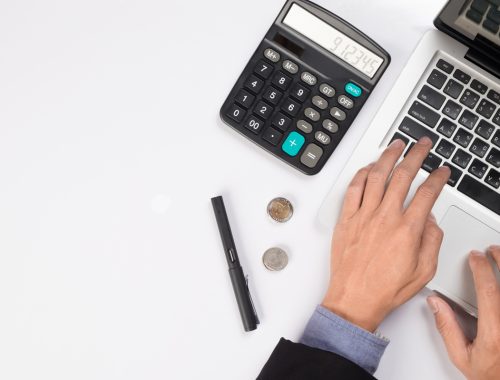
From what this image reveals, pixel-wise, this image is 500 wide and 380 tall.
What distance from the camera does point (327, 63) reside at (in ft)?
2.24

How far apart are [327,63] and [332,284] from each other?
0.27 m

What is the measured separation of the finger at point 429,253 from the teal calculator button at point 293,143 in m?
0.18

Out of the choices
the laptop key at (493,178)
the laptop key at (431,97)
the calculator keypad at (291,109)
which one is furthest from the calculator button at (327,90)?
the laptop key at (493,178)

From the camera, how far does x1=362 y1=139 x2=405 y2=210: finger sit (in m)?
0.64

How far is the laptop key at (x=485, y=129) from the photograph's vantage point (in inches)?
25.8

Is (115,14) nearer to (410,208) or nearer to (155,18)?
(155,18)

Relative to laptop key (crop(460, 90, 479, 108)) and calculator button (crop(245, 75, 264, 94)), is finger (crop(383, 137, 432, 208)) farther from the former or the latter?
calculator button (crop(245, 75, 264, 94))

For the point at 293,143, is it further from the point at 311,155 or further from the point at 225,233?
the point at 225,233

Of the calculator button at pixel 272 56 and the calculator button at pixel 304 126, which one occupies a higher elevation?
the calculator button at pixel 272 56

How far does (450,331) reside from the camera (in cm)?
66

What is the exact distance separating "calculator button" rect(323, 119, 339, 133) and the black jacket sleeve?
0.83 feet

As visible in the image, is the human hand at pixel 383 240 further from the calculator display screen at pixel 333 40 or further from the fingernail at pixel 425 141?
the calculator display screen at pixel 333 40

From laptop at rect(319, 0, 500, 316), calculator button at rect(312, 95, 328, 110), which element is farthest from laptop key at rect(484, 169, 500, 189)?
calculator button at rect(312, 95, 328, 110)

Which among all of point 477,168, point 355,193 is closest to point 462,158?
point 477,168
